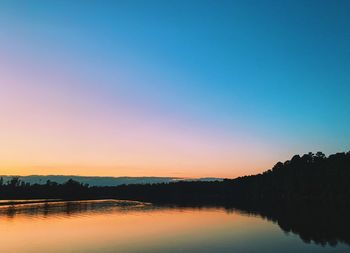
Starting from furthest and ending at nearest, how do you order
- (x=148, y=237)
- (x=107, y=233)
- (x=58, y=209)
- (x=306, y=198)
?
1. (x=306, y=198)
2. (x=58, y=209)
3. (x=107, y=233)
4. (x=148, y=237)

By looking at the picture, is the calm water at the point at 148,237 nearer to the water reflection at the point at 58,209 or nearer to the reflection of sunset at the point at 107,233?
the reflection of sunset at the point at 107,233

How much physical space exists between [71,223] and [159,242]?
22169 millimetres

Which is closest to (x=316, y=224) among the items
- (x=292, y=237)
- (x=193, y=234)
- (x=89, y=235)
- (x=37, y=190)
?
(x=292, y=237)

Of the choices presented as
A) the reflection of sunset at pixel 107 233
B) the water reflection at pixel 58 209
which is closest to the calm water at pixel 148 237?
the reflection of sunset at pixel 107 233

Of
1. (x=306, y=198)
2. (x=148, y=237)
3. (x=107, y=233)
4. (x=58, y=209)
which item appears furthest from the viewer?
(x=306, y=198)

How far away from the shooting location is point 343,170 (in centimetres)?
10944

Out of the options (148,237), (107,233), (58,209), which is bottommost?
(148,237)

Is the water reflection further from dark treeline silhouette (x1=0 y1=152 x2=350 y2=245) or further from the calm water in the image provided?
dark treeline silhouette (x1=0 y1=152 x2=350 y2=245)

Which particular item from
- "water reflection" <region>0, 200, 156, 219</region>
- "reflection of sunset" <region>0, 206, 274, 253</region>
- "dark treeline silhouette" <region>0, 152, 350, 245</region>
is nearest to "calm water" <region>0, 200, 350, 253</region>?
"reflection of sunset" <region>0, 206, 274, 253</region>

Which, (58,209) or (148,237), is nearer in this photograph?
(148,237)

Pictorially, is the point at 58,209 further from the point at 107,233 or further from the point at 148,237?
the point at 148,237

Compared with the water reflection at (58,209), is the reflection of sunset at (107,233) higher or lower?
lower

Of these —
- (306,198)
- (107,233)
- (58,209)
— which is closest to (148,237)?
(107,233)

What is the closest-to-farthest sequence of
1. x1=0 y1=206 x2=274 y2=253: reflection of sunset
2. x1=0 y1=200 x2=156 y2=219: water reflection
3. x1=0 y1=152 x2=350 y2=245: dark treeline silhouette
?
x1=0 y1=206 x2=274 y2=253: reflection of sunset → x1=0 y1=152 x2=350 y2=245: dark treeline silhouette → x1=0 y1=200 x2=156 y2=219: water reflection
